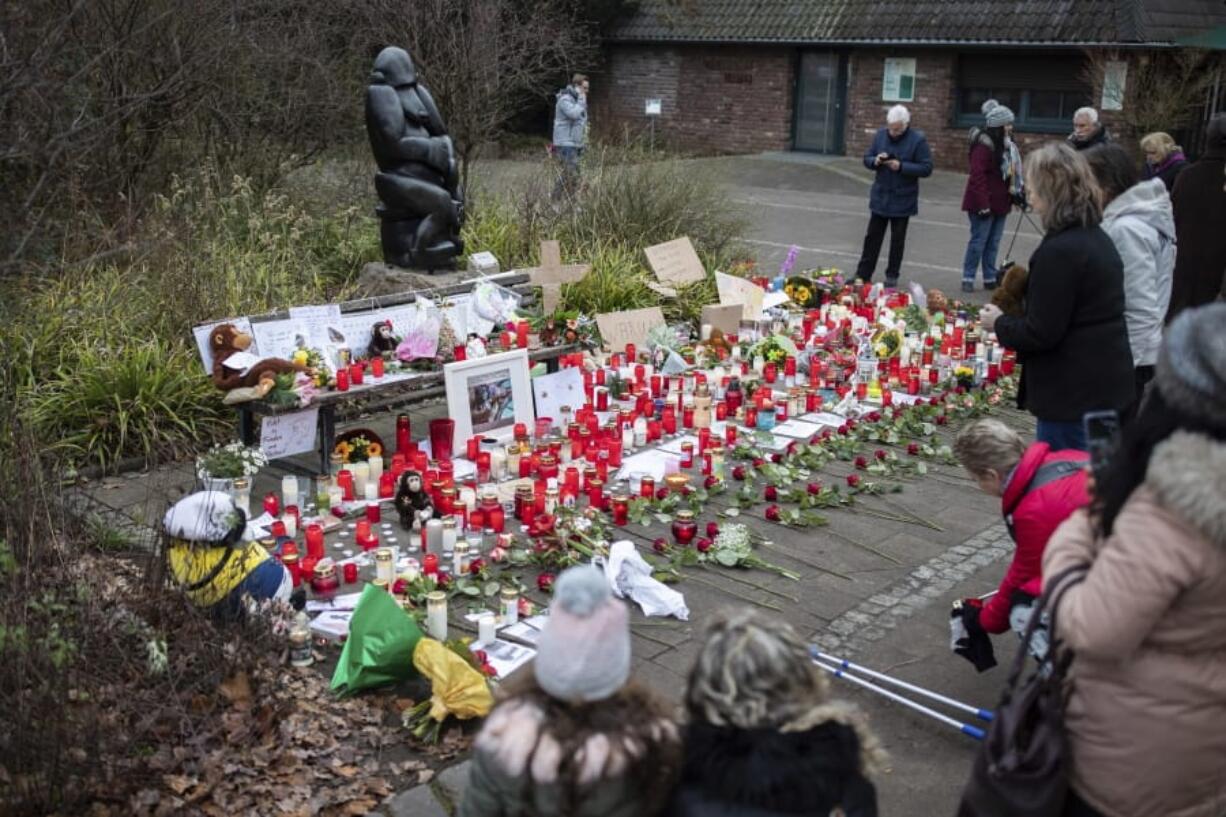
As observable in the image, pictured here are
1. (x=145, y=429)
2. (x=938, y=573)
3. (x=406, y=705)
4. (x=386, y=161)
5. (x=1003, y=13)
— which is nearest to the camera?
(x=406, y=705)

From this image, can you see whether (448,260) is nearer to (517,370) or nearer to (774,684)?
(517,370)

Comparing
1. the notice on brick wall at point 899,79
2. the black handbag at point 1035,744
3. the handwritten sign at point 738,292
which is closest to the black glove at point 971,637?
the black handbag at point 1035,744

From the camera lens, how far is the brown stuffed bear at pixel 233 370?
6.03 metres

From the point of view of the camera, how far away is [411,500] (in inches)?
222

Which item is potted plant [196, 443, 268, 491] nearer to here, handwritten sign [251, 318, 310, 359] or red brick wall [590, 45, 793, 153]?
handwritten sign [251, 318, 310, 359]

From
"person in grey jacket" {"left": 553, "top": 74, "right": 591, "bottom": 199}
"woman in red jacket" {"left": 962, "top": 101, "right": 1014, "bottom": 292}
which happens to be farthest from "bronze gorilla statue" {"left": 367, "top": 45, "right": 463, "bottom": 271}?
"person in grey jacket" {"left": 553, "top": 74, "right": 591, "bottom": 199}

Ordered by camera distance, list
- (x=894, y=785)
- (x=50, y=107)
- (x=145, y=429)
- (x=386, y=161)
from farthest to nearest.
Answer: (x=386, y=161), (x=145, y=429), (x=50, y=107), (x=894, y=785)

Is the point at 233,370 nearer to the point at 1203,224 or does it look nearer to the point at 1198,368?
the point at 1198,368

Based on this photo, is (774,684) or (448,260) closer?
(774,684)

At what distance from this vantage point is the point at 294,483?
5.78m

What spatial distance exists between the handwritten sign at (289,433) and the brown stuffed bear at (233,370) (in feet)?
0.58

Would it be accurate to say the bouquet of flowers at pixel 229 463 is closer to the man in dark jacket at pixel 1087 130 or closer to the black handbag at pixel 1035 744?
the black handbag at pixel 1035 744

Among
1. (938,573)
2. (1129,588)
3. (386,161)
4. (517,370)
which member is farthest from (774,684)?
(386,161)

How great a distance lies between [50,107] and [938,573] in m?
4.74
